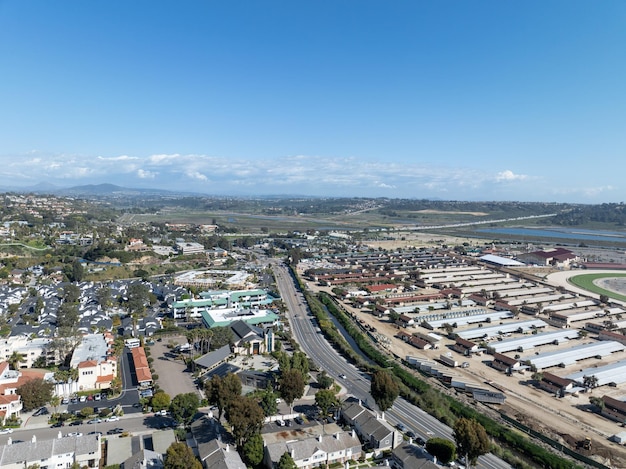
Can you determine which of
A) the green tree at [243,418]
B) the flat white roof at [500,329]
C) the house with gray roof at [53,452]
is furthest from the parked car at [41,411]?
the flat white roof at [500,329]

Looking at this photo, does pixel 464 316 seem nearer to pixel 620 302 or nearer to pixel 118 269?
pixel 620 302

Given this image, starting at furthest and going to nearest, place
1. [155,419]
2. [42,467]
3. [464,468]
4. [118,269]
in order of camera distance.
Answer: [118,269] → [155,419] → [464,468] → [42,467]

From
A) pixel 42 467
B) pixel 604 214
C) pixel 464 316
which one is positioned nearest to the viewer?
pixel 42 467

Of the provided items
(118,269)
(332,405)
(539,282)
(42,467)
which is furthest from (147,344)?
(539,282)

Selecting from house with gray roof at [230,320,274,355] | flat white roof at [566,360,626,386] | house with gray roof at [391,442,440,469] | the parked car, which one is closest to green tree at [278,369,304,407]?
house with gray roof at [391,442,440,469]

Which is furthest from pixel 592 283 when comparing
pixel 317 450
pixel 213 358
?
pixel 317 450
